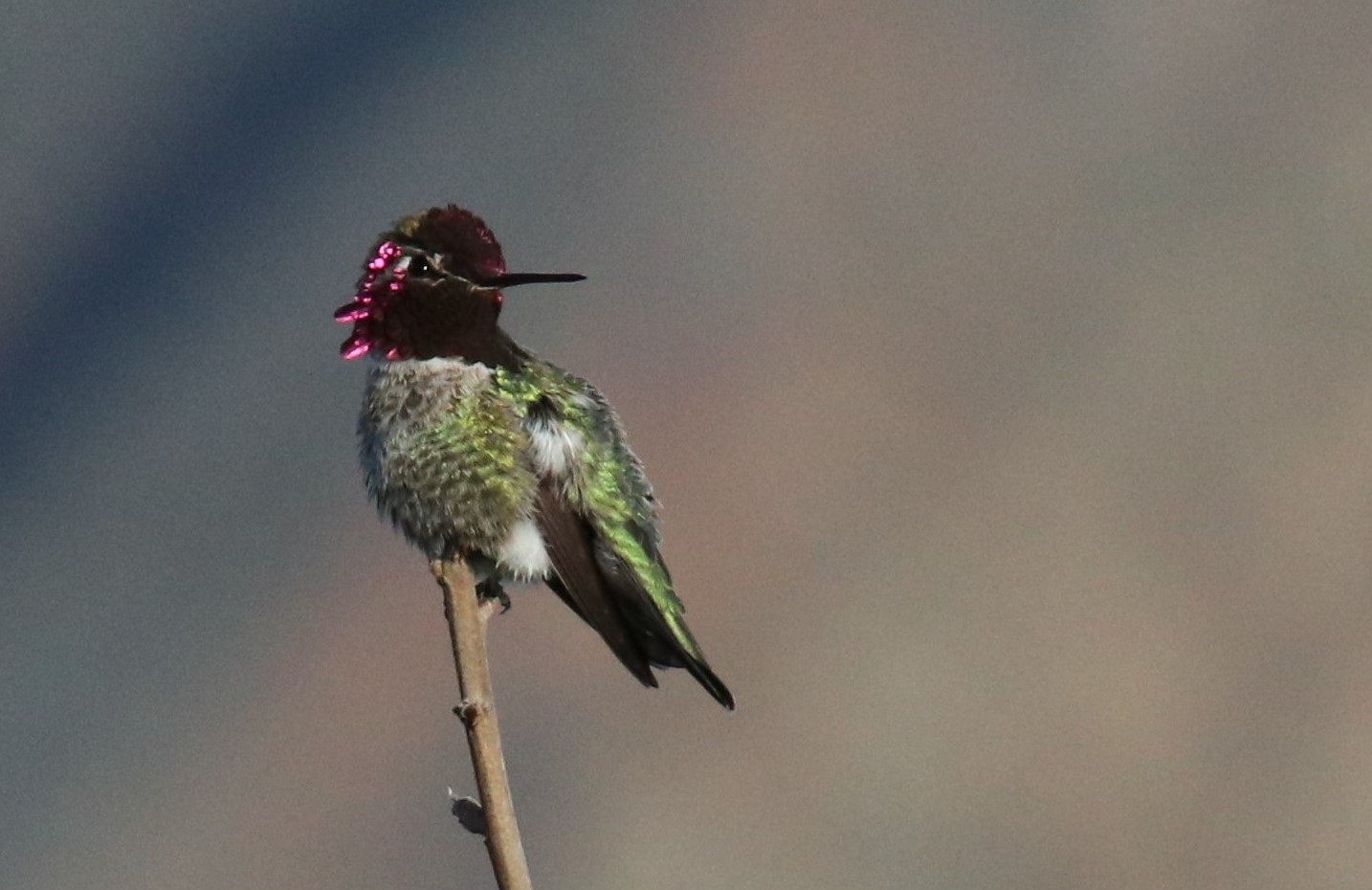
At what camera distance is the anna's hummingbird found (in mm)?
4316

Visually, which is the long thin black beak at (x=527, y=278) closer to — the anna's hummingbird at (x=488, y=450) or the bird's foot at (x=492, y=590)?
the anna's hummingbird at (x=488, y=450)

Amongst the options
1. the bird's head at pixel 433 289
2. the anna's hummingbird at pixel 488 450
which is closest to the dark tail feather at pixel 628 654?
the anna's hummingbird at pixel 488 450

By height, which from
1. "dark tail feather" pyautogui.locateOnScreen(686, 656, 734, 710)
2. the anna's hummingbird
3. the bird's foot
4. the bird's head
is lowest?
"dark tail feather" pyautogui.locateOnScreen(686, 656, 734, 710)

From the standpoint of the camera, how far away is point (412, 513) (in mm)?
4363

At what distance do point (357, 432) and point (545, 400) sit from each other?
0.50 m

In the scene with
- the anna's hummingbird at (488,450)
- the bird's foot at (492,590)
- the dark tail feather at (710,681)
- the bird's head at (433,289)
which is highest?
the bird's head at (433,289)

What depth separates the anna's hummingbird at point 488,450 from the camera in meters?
4.32

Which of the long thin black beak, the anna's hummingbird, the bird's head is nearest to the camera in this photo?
the long thin black beak

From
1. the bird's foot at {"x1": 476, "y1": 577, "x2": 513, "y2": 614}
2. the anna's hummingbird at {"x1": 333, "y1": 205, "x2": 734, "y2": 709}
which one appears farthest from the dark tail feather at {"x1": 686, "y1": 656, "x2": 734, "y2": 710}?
the bird's foot at {"x1": 476, "y1": 577, "x2": 513, "y2": 614}

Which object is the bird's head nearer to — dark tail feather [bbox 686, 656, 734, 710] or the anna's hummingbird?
the anna's hummingbird

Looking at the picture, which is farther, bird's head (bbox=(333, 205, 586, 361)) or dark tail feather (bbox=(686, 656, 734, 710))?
bird's head (bbox=(333, 205, 586, 361))

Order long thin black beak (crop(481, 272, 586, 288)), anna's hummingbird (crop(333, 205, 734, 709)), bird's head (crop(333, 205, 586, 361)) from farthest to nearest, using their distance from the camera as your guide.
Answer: bird's head (crop(333, 205, 586, 361)), anna's hummingbird (crop(333, 205, 734, 709)), long thin black beak (crop(481, 272, 586, 288))

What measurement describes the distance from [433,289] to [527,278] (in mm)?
468

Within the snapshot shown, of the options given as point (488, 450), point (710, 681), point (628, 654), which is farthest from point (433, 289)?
point (710, 681)
